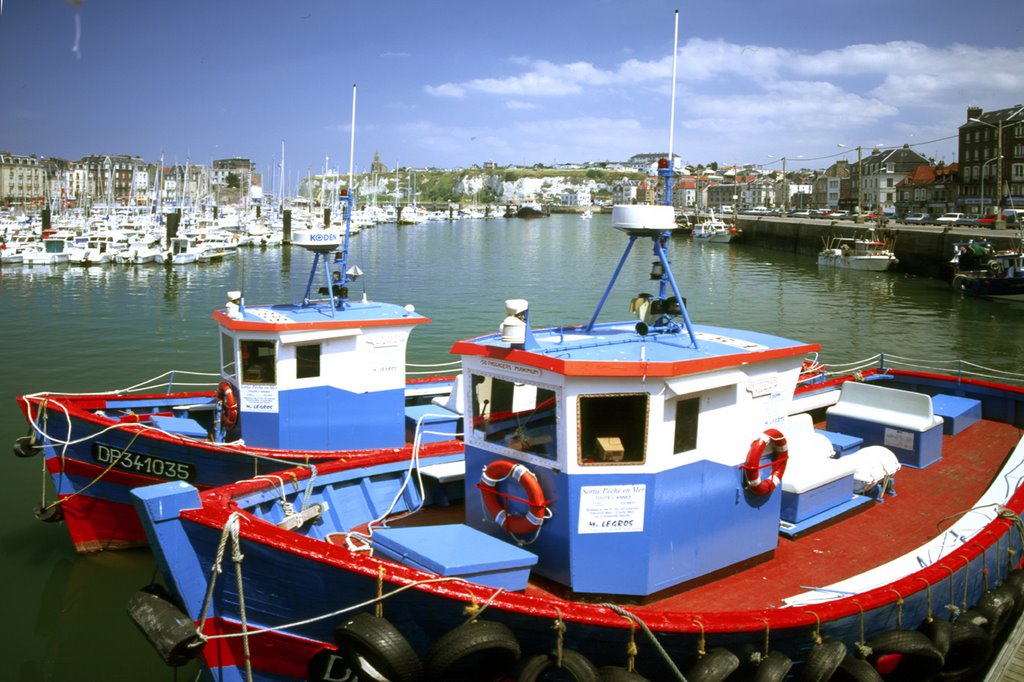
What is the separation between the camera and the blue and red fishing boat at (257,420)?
10.7 metres

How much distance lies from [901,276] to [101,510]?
52772mm

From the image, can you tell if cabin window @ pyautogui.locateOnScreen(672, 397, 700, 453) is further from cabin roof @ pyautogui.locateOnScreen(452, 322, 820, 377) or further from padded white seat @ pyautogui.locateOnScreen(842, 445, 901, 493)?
padded white seat @ pyautogui.locateOnScreen(842, 445, 901, 493)

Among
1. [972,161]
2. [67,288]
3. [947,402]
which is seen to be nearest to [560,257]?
[67,288]

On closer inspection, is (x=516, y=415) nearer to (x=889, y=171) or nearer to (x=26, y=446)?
(x=26, y=446)

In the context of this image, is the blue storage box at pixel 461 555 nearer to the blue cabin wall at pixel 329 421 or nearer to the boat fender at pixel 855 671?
the boat fender at pixel 855 671

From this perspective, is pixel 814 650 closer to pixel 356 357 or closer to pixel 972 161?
pixel 356 357

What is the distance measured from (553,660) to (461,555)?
1.02m

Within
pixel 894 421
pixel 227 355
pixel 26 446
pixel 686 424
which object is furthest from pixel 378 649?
pixel 894 421

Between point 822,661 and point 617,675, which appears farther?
point 822,661

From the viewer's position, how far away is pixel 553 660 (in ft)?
19.0

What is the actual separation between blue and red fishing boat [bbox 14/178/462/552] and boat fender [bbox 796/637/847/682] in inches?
188

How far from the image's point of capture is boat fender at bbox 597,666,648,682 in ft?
19.0

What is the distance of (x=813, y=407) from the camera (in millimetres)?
12836

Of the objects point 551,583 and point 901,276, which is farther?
point 901,276
